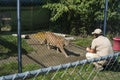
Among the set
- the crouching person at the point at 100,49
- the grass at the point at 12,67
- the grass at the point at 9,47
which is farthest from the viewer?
the grass at the point at 9,47

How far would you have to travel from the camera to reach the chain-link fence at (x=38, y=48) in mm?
7093

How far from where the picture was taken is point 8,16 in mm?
12414

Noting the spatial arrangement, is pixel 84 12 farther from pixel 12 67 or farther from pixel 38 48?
pixel 12 67

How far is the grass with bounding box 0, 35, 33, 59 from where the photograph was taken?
29.9 feet

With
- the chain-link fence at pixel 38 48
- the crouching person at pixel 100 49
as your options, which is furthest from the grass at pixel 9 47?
the crouching person at pixel 100 49

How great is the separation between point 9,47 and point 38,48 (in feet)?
3.08

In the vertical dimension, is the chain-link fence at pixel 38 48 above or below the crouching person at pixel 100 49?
below

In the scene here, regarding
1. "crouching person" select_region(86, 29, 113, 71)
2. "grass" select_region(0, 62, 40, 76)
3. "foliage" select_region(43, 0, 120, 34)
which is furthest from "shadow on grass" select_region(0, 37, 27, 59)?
"foliage" select_region(43, 0, 120, 34)

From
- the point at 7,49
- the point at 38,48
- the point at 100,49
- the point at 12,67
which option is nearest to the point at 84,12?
the point at 38,48

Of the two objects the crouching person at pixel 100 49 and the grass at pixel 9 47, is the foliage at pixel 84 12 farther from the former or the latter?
the crouching person at pixel 100 49

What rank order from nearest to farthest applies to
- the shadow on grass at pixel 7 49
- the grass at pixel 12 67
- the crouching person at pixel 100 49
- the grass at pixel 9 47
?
the grass at pixel 12 67 < the crouching person at pixel 100 49 < the shadow on grass at pixel 7 49 < the grass at pixel 9 47

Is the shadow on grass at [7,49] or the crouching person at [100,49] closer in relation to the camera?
the crouching person at [100,49]

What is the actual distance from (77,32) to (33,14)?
1955mm

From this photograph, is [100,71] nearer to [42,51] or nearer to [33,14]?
[42,51]
